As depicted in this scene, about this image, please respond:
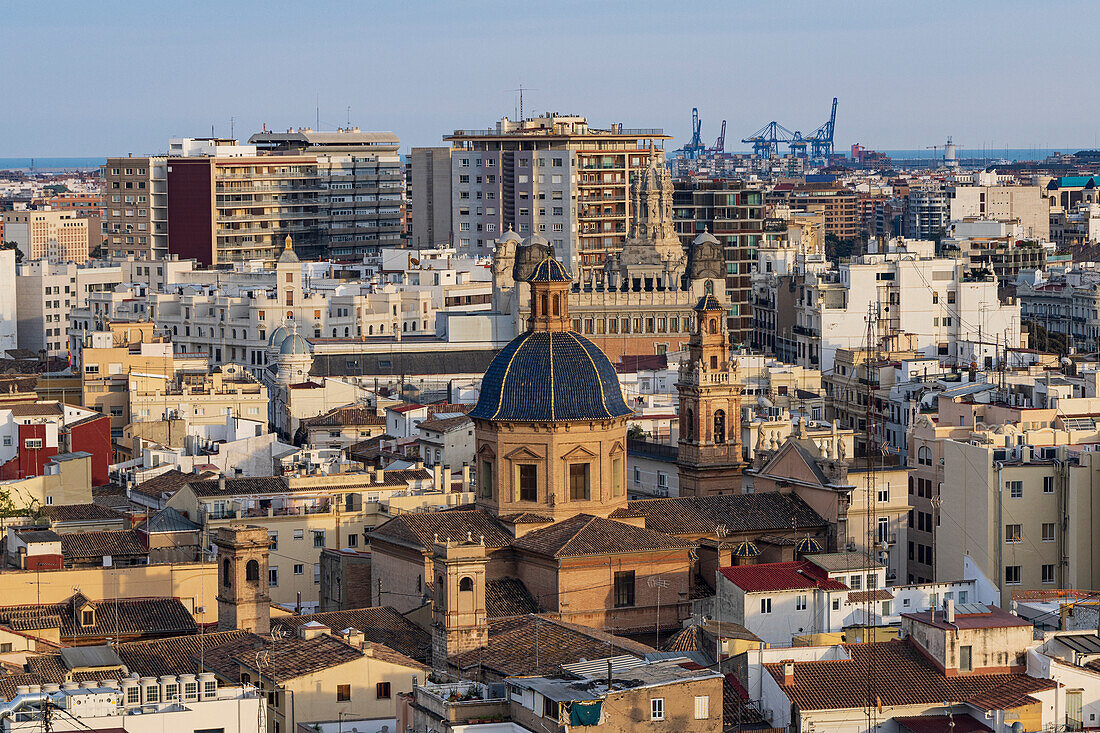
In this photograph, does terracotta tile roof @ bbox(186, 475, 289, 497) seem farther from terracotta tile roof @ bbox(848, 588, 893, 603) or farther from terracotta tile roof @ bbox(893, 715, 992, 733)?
terracotta tile roof @ bbox(893, 715, 992, 733)

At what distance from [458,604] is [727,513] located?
12.6m

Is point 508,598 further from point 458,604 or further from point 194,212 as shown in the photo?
point 194,212

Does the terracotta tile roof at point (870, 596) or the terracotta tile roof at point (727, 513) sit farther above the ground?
the terracotta tile roof at point (727, 513)

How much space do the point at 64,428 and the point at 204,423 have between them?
37.6 feet

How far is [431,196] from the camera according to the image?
171 meters

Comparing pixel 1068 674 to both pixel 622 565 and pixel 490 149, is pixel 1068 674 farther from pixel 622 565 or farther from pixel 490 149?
pixel 490 149

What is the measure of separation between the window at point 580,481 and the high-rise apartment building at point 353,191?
118 m

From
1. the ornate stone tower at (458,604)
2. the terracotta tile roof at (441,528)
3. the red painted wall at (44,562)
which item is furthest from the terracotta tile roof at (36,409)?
the ornate stone tower at (458,604)

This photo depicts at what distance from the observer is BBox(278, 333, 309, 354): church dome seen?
326 ft

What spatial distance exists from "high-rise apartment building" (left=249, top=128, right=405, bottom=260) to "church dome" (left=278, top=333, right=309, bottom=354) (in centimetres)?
7170

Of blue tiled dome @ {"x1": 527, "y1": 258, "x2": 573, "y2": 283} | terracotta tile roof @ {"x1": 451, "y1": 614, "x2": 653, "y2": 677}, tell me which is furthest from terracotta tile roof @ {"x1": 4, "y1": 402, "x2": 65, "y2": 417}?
terracotta tile roof @ {"x1": 451, "y1": 614, "x2": 653, "y2": 677}

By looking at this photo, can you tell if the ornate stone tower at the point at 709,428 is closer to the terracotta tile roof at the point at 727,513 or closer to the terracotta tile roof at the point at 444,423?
the terracotta tile roof at the point at 727,513

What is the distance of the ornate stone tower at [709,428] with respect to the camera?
63.7 m

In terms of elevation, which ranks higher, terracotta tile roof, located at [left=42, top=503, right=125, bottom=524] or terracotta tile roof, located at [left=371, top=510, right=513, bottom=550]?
terracotta tile roof, located at [left=371, top=510, right=513, bottom=550]
